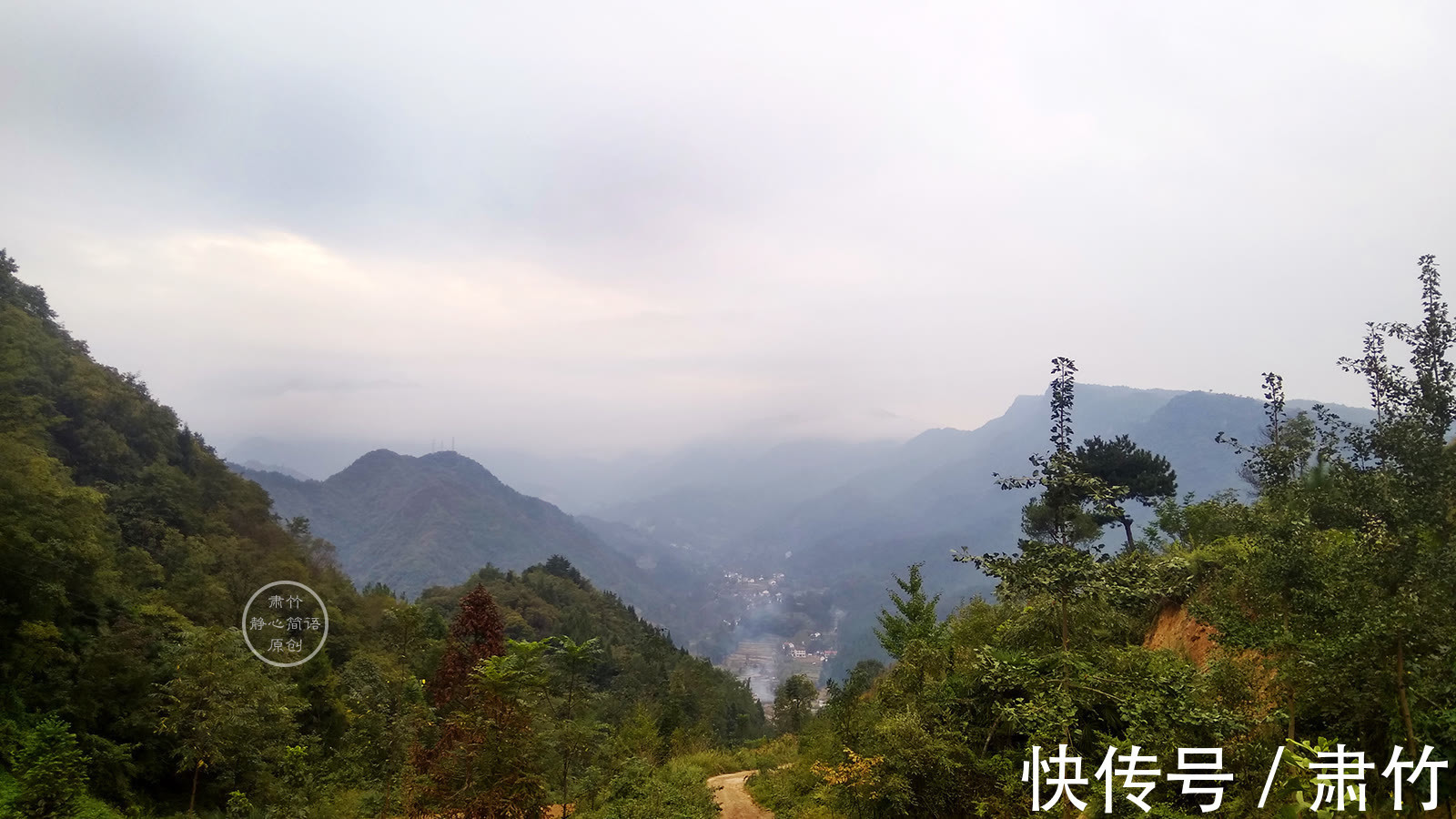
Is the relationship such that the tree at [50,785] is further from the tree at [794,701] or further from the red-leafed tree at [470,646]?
the tree at [794,701]

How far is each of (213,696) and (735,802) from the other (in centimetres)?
1172

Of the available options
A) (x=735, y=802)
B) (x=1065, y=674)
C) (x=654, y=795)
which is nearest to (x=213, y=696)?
(x=654, y=795)

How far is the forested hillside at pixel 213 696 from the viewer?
9906 mm

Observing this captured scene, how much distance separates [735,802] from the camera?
16.1 m

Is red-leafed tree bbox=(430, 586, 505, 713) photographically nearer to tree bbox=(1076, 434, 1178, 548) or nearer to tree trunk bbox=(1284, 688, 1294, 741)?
tree trunk bbox=(1284, 688, 1294, 741)

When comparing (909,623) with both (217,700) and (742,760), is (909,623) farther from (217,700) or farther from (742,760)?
(217,700)

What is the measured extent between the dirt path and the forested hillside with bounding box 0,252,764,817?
0.82m

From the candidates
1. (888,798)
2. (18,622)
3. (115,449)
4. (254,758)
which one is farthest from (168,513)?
(888,798)

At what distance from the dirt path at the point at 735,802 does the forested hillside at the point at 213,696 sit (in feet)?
2.68

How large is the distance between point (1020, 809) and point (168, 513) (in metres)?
44.8

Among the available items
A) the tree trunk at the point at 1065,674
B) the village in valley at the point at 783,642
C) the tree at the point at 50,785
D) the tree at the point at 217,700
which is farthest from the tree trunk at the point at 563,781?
the village in valley at the point at 783,642

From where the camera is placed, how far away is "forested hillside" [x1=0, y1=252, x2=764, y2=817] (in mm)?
9906

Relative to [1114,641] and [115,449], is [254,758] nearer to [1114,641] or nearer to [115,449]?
[1114,641]

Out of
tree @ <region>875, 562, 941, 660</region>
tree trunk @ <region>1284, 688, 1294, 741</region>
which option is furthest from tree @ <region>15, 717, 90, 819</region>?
tree trunk @ <region>1284, 688, 1294, 741</region>
